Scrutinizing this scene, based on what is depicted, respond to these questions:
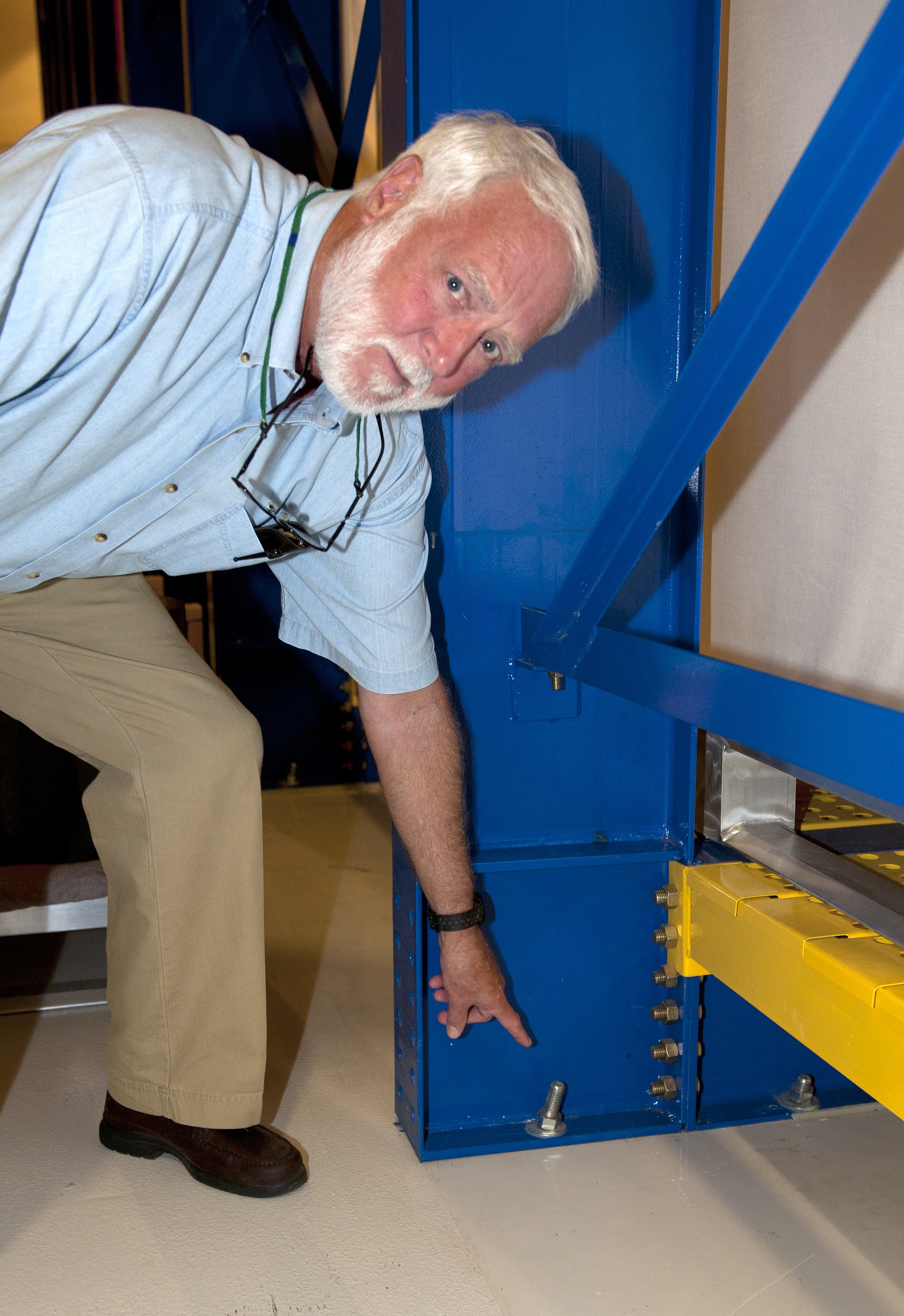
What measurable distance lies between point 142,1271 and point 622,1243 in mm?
568

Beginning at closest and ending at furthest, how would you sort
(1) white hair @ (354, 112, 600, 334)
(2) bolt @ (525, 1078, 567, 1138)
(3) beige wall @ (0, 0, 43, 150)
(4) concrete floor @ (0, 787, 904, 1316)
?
(1) white hair @ (354, 112, 600, 334) → (4) concrete floor @ (0, 787, 904, 1316) → (2) bolt @ (525, 1078, 567, 1138) → (3) beige wall @ (0, 0, 43, 150)

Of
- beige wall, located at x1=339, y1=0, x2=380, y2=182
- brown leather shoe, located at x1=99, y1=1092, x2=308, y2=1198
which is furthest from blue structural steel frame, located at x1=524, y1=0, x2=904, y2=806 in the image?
beige wall, located at x1=339, y1=0, x2=380, y2=182

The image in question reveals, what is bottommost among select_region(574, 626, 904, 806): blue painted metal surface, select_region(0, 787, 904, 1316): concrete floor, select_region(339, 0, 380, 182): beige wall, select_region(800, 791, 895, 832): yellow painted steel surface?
select_region(0, 787, 904, 1316): concrete floor

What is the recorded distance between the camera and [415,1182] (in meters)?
1.52

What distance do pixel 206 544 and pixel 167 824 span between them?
38 cm

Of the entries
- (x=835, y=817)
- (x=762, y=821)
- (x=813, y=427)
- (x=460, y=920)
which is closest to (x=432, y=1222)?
(x=460, y=920)

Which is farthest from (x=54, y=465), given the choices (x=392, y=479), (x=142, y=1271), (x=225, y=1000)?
(x=142, y=1271)

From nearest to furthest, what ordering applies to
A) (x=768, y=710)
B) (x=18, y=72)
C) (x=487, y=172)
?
1. (x=768, y=710)
2. (x=487, y=172)
3. (x=18, y=72)

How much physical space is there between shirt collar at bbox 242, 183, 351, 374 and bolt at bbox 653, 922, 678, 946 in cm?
93

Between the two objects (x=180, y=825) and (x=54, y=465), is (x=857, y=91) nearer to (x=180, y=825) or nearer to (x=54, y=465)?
(x=54, y=465)

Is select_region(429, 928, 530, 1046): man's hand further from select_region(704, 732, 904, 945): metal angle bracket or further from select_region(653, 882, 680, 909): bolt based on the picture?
select_region(704, 732, 904, 945): metal angle bracket

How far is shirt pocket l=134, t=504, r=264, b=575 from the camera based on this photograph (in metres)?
1.37

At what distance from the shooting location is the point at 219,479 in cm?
134

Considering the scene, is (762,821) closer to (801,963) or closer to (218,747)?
(801,963)
